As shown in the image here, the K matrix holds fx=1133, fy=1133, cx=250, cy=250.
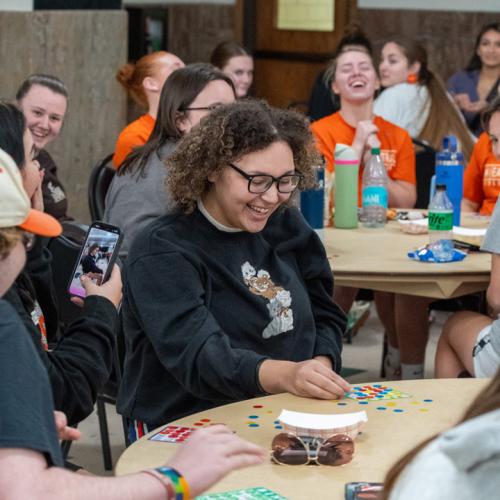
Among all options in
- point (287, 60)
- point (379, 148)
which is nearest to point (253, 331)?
point (379, 148)

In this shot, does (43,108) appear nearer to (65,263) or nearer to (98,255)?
(65,263)

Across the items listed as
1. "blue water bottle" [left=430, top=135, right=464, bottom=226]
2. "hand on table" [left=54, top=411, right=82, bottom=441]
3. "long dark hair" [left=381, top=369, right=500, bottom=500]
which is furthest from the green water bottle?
"long dark hair" [left=381, top=369, right=500, bottom=500]

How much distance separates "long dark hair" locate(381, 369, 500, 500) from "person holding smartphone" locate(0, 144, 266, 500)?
1.65 ft

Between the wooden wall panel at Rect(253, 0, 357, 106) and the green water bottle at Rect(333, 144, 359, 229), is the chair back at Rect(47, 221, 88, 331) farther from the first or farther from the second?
the wooden wall panel at Rect(253, 0, 357, 106)

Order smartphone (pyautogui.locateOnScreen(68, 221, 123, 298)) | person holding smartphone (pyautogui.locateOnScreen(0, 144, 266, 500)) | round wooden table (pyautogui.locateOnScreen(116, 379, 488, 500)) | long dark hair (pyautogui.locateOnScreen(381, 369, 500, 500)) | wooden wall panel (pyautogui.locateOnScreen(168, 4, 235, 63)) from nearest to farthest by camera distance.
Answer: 1. long dark hair (pyautogui.locateOnScreen(381, 369, 500, 500))
2. person holding smartphone (pyautogui.locateOnScreen(0, 144, 266, 500))
3. round wooden table (pyautogui.locateOnScreen(116, 379, 488, 500))
4. smartphone (pyautogui.locateOnScreen(68, 221, 123, 298))
5. wooden wall panel (pyautogui.locateOnScreen(168, 4, 235, 63))

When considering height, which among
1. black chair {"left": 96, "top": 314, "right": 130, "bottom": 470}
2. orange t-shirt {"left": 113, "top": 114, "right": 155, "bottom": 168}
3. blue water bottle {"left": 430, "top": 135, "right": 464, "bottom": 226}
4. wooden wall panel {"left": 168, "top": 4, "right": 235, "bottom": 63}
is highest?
wooden wall panel {"left": 168, "top": 4, "right": 235, "bottom": 63}

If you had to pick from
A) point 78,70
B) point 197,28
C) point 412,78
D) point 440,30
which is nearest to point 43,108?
point 78,70

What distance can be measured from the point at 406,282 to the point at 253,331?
1145mm

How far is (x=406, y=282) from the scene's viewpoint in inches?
150

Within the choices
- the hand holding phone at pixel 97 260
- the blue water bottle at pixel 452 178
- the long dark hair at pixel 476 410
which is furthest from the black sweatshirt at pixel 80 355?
the blue water bottle at pixel 452 178

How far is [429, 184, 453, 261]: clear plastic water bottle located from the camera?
3934 millimetres

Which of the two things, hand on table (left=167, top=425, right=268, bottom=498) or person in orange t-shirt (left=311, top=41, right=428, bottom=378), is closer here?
hand on table (left=167, top=425, right=268, bottom=498)

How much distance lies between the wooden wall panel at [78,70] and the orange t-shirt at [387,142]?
2180 millimetres

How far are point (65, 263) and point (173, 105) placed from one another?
2.72ft
